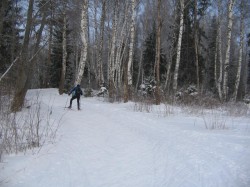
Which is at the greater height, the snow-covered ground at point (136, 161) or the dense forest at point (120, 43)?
the dense forest at point (120, 43)

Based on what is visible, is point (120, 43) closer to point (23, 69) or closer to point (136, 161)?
point (23, 69)

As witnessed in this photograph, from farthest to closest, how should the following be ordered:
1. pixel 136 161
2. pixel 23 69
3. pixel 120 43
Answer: pixel 120 43, pixel 23 69, pixel 136 161

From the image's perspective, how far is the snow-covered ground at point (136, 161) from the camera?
399 centimetres

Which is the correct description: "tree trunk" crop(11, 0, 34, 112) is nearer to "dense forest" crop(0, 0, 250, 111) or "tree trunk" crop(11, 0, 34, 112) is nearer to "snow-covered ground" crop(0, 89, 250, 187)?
A: "dense forest" crop(0, 0, 250, 111)

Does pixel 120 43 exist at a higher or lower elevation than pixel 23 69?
higher

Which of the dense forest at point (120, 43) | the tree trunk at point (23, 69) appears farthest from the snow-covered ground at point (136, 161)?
the dense forest at point (120, 43)

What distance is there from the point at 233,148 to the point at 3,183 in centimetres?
387

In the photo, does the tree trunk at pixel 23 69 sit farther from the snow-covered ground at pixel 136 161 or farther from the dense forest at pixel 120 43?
the snow-covered ground at pixel 136 161

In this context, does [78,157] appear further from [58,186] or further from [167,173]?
[167,173]

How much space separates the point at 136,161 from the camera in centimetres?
495

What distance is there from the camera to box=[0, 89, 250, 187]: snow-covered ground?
399cm

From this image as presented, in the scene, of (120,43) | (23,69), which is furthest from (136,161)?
(120,43)

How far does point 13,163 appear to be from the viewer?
4465mm

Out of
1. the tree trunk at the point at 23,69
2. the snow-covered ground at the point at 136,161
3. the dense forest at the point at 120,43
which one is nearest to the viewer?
the snow-covered ground at the point at 136,161
